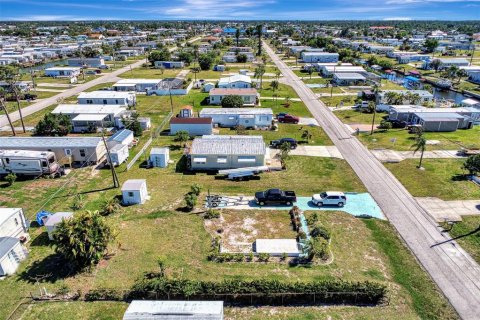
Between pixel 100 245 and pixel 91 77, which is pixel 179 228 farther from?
pixel 91 77

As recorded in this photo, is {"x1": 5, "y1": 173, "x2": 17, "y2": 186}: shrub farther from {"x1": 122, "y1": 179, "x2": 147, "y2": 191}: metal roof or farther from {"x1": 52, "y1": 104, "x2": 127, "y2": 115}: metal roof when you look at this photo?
{"x1": 52, "y1": 104, "x2": 127, "y2": 115}: metal roof

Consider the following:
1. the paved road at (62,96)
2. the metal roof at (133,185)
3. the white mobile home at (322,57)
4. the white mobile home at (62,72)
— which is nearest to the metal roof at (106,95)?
the paved road at (62,96)

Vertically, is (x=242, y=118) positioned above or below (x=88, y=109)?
below

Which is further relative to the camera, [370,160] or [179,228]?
[370,160]

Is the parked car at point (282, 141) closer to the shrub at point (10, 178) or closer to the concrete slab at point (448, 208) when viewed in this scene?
the concrete slab at point (448, 208)

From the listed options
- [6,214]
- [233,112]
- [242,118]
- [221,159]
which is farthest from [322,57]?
[6,214]

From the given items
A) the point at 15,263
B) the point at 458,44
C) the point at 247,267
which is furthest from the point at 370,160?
the point at 458,44

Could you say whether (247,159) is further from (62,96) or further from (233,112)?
(62,96)
